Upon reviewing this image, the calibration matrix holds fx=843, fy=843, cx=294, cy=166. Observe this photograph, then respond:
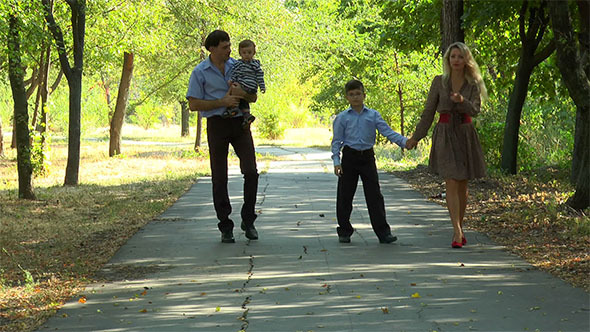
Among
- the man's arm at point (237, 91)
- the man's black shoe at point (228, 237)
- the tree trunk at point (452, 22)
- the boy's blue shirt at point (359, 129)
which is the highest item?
the tree trunk at point (452, 22)

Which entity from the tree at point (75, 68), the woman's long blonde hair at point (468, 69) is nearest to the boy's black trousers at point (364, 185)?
the woman's long blonde hair at point (468, 69)

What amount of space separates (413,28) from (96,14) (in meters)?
7.98

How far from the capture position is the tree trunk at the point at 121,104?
30144 millimetres

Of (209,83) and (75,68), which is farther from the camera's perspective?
(75,68)

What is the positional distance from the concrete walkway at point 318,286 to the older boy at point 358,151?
0.23m

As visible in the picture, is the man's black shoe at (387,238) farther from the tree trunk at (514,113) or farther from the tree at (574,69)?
the tree trunk at (514,113)

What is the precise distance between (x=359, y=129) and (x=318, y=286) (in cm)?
234

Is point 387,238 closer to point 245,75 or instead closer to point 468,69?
point 468,69

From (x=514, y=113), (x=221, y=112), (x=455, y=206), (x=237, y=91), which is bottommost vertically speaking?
(x=455, y=206)

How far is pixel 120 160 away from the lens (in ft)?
91.8

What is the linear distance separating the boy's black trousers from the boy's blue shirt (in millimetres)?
91

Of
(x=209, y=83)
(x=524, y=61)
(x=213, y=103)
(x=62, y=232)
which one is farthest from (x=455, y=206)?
(x=524, y=61)

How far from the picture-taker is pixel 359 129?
825 cm

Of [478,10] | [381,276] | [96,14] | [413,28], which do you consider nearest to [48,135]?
[96,14]
